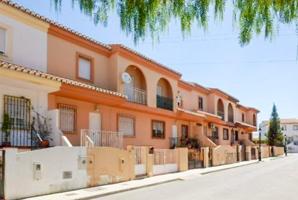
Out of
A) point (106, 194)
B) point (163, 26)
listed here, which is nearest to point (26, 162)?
point (106, 194)

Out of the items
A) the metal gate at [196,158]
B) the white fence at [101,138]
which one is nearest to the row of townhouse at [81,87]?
the white fence at [101,138]

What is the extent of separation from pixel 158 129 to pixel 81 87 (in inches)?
544

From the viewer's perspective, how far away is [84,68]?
26953 mm

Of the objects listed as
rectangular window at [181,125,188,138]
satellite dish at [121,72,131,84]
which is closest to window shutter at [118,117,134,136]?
satellite dish at [121,72,131,84]

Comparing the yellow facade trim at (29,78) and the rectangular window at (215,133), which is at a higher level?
the yellow facade trim at (29,78)

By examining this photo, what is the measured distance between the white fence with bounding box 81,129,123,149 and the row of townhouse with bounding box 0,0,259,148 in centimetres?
69

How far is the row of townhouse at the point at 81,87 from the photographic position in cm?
Answer: 2055

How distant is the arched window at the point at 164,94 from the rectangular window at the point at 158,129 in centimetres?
132

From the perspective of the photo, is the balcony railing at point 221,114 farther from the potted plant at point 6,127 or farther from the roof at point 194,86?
the potted plant at point 6,127

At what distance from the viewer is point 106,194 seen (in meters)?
18.9

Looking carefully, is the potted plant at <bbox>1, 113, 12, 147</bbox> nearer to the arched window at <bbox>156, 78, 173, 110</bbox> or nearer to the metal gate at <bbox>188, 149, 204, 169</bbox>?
the arched window at <bbox>156, 78, 173, 110</bbox>

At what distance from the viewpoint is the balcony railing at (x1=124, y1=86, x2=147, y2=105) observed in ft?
100

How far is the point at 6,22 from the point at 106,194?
351 inches

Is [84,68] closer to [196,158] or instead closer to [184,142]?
[196,158]
